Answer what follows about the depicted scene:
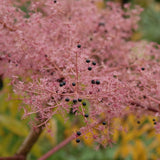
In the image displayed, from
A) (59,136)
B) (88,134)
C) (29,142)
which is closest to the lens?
(88,134)

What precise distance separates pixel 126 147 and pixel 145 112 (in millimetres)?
1972

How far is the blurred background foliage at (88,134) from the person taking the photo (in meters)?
2.20

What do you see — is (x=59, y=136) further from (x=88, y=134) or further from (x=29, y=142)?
(x=88, y=134)

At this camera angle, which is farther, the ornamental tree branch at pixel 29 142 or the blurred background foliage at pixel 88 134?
the blurred background foliage at pixel 88 134

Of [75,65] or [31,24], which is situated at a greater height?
[31,24]

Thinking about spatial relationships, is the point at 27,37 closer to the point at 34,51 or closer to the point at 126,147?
the point at 34,51

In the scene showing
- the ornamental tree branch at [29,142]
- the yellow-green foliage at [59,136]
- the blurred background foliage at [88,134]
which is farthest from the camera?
the blurred background foliage at [88,134]

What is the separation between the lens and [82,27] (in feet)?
5.85

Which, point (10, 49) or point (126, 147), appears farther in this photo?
point (126, 147)

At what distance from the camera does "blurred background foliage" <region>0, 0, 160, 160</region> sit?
2.20 metres

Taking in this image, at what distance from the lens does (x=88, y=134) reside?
120 centimetres

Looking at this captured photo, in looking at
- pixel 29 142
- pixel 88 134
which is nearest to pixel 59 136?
pixel 29 142

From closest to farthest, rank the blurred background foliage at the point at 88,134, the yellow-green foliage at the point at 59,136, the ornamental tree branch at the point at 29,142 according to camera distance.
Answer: the ornamental tree branch at the point at 29,142
the yellow-green foliage at the point at 59,136
the blurred background foliage at the point at 88,134

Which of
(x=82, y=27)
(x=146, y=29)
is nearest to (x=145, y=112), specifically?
(x=82, y=27)
